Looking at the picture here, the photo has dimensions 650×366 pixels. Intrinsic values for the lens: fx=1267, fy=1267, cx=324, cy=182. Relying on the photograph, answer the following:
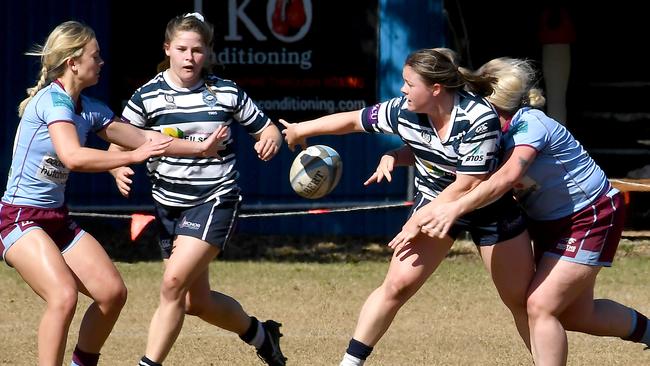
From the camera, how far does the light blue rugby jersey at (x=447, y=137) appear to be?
5.71m

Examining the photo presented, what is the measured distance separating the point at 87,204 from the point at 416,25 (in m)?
3.45

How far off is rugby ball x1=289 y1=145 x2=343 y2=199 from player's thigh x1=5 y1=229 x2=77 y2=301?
141 centimetres

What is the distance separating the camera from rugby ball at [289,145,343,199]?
21.7ft

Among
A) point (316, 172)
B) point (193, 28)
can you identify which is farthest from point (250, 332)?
point (193, 28)

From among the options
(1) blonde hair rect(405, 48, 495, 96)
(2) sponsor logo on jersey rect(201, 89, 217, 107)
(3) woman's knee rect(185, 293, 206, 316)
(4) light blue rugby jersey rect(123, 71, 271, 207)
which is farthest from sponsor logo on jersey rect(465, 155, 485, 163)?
(3) woman's knee rect(185, 293, 206, 316)

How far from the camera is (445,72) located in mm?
5789

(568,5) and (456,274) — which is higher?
(568,5)

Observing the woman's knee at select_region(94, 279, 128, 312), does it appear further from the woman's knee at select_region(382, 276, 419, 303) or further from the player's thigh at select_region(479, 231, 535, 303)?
the player's thigh at select_region(479, 231, 535, 303)

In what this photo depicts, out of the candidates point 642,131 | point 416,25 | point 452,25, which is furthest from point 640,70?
point 416,25

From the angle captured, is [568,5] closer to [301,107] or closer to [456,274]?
[301,107]

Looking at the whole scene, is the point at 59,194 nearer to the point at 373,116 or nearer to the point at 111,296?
the point at 111,296

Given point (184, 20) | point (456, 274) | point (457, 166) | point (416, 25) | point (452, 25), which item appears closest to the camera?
point (457, 166)

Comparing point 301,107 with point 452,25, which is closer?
point 301,107

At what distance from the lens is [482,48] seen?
13.9 m
